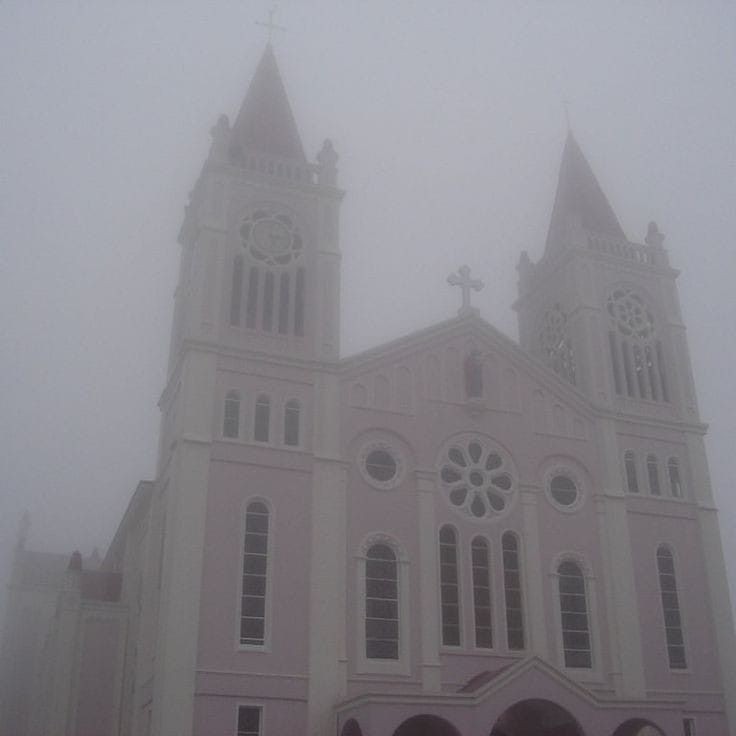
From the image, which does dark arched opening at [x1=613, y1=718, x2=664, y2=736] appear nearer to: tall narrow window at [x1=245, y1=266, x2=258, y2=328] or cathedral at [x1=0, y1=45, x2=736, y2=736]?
cathedral at [x1=0, y1=45, x2=736, y2=736]

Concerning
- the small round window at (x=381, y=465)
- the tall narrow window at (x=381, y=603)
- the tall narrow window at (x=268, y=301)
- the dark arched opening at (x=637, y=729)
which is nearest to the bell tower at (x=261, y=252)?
the tall narrow window at (x=268, y=301)

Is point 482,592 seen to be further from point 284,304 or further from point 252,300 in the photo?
point 252,300

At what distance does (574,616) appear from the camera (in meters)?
30.9

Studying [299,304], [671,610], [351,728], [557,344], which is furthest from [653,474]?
[351,728]

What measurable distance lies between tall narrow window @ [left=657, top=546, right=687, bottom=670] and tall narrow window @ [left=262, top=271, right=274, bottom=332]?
630 inches

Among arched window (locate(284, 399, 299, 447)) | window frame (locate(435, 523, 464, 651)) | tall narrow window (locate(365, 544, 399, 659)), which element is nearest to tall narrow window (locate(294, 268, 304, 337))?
arched window (locate(284, 399, 299, 447))

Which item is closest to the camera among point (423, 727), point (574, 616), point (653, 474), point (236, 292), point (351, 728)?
point (351, 728)

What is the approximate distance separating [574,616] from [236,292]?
15894 millimetres

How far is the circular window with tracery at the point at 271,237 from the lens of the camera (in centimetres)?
3347

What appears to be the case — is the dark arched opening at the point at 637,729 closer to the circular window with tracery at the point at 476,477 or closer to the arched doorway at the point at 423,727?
the arched doorway at the point at 423,727

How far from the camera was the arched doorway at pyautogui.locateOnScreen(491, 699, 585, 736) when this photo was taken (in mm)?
27766

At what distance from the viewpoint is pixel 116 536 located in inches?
→ 1619

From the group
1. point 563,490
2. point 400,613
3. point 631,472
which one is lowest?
point 400,613

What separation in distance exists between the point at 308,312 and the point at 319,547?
8.66 m
